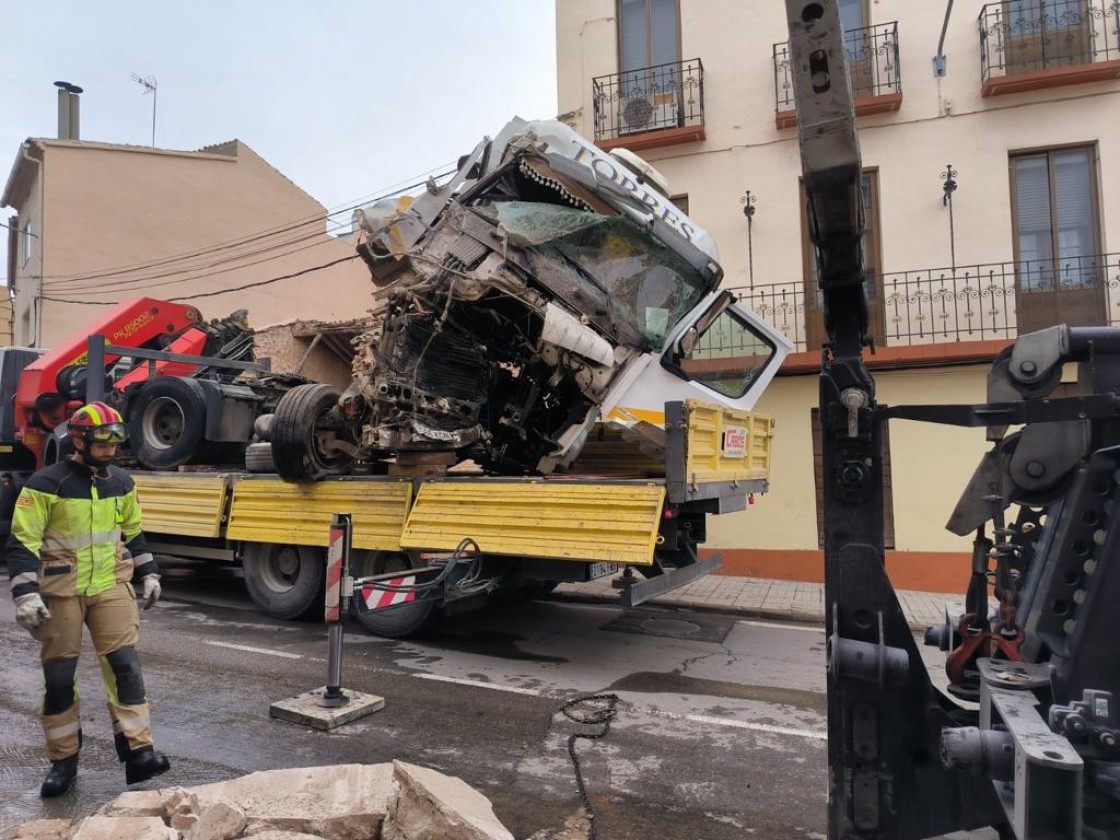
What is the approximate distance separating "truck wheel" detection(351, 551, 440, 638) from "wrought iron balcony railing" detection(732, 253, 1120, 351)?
6.32 meters

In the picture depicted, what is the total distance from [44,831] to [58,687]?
983 mm

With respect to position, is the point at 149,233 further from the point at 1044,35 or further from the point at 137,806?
the point at 137,806

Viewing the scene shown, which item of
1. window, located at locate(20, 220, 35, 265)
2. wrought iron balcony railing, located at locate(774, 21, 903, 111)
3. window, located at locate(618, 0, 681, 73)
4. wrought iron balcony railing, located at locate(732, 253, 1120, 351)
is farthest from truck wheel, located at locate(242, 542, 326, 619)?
window, located at locate(20, 220, 35, 265)

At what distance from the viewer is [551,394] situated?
7.71 metres

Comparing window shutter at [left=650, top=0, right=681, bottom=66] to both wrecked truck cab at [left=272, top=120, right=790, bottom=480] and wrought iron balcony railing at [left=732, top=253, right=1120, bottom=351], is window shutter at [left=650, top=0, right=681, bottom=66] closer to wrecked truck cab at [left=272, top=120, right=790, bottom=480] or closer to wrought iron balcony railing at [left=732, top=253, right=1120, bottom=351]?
wrought iron balcony railing at [left=732, top=253, right=1120, bottom=351]

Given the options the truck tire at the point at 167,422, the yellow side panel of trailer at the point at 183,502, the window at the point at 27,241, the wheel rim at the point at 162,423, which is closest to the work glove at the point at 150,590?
the yellow side panel of trailer at the point at 183,502

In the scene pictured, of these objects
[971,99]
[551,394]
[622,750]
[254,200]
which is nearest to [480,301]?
[551,394]

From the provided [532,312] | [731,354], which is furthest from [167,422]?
[731,354]

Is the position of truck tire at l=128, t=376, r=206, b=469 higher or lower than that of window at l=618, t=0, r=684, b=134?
lower

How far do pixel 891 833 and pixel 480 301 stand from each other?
5.18m

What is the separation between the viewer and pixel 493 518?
19.7ft

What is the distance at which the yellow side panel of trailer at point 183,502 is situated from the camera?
8023 millimetres

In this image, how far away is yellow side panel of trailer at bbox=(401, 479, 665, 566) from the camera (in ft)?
17.6

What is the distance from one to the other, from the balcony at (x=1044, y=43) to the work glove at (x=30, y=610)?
1151cm
